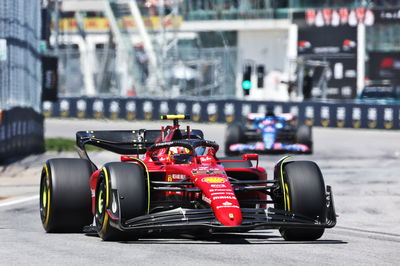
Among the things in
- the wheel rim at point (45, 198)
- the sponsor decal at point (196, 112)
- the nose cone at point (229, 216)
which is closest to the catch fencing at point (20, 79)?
the wheel rim at point (45, 198)

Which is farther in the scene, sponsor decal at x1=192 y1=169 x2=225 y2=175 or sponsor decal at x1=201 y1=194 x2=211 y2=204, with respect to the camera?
sponsor decal at x1=192 y1=169 x2=225 y2=175

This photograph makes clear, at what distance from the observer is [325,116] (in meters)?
42.8

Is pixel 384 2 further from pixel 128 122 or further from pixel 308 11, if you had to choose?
pixel 128 122

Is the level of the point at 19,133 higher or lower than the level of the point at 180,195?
lower

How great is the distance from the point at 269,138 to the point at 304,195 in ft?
60.0

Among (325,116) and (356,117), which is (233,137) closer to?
(356,117)

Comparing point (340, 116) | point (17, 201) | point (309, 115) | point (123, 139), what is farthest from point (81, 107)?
point (123, 139)

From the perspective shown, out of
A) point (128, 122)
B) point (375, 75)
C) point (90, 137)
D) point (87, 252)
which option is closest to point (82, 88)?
point (128, 122)

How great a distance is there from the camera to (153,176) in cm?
1178

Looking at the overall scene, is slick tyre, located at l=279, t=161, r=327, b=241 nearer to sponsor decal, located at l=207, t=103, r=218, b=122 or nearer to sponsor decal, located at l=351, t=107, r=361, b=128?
sponsor decal, located at l=351, t=107, r=361, b=128

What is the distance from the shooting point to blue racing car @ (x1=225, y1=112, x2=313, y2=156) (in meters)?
29.2

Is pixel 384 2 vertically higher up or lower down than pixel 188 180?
higher up

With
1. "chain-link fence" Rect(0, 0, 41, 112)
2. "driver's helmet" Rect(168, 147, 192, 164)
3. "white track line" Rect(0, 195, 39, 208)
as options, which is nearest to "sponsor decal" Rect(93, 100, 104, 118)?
"chain-link fence" Rect(0, 0, 41, 112)

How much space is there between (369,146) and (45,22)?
10743mm
